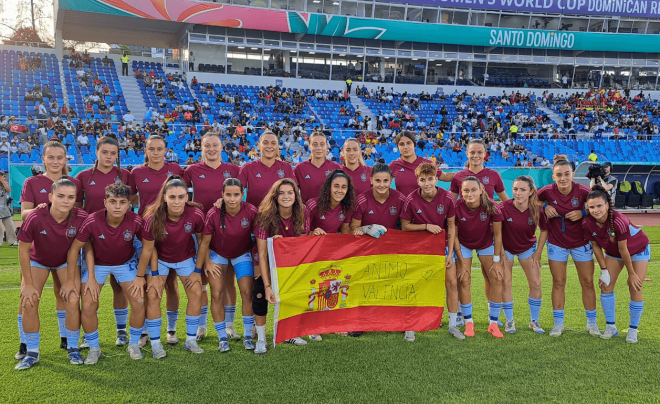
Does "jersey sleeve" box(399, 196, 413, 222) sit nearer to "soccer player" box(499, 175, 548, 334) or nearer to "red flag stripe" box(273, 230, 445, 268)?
"red flag stripe" box(273, 230, 445, 268)

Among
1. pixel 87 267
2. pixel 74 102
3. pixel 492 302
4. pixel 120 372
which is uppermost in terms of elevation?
pixel 74 102

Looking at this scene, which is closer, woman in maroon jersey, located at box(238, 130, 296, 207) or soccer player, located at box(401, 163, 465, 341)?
soccer player, located at box(401, 163, 465, 341)

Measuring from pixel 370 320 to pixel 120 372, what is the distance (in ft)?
8.68

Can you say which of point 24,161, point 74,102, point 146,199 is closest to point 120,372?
point 146,199

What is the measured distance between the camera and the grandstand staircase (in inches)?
1001

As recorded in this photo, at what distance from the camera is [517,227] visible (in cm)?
563

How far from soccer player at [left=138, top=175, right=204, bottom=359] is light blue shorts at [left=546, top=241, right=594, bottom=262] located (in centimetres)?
402

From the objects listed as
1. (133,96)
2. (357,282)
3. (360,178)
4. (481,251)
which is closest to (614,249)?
(481,251)

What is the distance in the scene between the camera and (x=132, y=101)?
1043 inches

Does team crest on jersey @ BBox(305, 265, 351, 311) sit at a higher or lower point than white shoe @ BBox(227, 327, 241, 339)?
higher

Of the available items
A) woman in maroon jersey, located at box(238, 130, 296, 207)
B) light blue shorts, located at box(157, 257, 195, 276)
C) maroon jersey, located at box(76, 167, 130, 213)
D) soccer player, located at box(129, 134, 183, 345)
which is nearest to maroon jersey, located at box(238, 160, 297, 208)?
woman in maroon jersey, located at box(238, 130, 296, 207)

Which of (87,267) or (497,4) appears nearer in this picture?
(87,267)

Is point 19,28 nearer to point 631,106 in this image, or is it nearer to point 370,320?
point 370,320

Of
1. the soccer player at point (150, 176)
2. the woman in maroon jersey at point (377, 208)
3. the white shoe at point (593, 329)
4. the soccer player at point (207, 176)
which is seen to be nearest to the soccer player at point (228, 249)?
the soccer player at point (207, 176)
